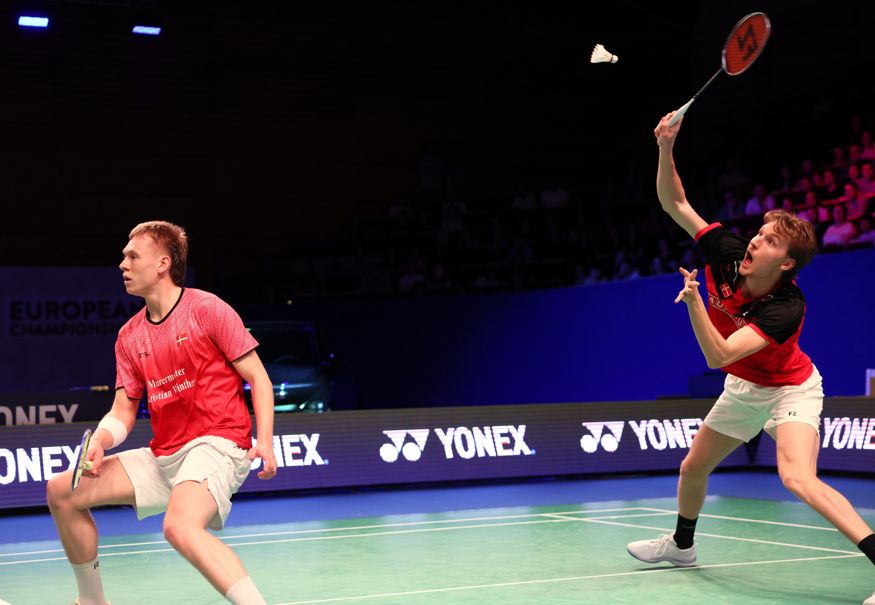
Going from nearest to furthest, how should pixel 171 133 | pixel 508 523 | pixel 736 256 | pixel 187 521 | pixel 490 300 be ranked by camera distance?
pixel 187 521
pixel 736 256
pixel 508 523
pixel 490 300
pixel 171 133

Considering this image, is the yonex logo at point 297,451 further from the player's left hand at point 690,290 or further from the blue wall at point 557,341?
the blue wall at point 557,341

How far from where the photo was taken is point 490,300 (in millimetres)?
20109

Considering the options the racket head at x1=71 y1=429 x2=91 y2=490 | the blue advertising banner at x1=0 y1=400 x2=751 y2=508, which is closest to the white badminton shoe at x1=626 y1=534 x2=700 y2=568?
the racket head at x1=71 y1=429 x2=91 y2=490

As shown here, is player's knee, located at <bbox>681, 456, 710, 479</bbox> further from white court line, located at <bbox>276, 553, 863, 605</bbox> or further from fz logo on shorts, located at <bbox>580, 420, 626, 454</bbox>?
fz logo on shorts, located at <bbox>580, 420, 626, 454</bbox>

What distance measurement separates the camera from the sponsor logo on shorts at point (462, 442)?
1133 cm

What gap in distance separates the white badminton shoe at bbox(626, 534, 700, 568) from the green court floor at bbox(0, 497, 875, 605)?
0.07 m

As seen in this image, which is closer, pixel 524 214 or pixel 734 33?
pixel 734 33

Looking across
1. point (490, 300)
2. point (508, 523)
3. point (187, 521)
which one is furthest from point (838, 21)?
point (187, 521)

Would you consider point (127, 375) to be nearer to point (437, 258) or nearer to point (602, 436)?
point (602, 436)

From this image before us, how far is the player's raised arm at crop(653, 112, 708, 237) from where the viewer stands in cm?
576

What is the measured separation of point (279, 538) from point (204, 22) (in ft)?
52.6

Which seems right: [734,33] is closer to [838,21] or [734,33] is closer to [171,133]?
[838,21]

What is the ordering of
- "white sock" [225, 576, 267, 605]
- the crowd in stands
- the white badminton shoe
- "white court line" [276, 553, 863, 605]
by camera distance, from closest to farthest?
"white sock" [225, 576, 267, 605] < "white court line" [276, 553, 863, 605] < the white badminton shoe < the crowd in stands

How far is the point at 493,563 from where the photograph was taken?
7.14 m
